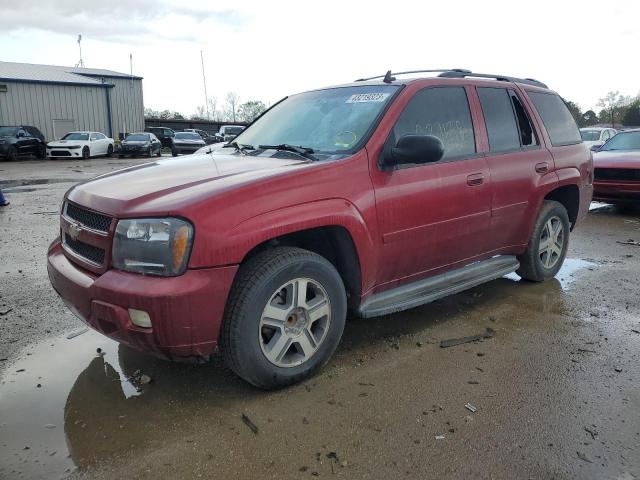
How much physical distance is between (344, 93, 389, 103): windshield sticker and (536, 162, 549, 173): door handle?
175 cm

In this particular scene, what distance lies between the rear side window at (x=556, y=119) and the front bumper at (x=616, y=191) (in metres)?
4.45

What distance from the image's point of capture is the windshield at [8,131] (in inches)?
926

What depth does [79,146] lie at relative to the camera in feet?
82.4

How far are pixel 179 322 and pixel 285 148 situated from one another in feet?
5.38

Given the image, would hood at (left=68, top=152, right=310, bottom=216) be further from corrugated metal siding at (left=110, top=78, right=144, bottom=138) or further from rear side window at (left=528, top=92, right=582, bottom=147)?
corrugated metal siding at (left=110, top=78, right=144, bottom=138)

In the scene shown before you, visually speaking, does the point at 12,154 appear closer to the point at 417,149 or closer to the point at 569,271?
the point at 569,271

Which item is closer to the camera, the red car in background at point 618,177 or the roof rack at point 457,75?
the roof rack at point 457,75

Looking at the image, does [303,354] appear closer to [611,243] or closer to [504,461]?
[504,461]

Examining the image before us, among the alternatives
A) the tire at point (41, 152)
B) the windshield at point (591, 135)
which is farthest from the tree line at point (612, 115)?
the tire at point (41, 152)

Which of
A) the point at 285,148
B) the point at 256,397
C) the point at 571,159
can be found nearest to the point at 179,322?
the point at 256,397

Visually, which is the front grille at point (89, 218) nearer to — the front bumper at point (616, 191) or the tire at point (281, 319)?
the tire at point (281, 319)

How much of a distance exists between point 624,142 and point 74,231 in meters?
10.8

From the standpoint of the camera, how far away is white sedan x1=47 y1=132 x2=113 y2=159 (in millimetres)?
24938

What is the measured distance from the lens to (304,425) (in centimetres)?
275
